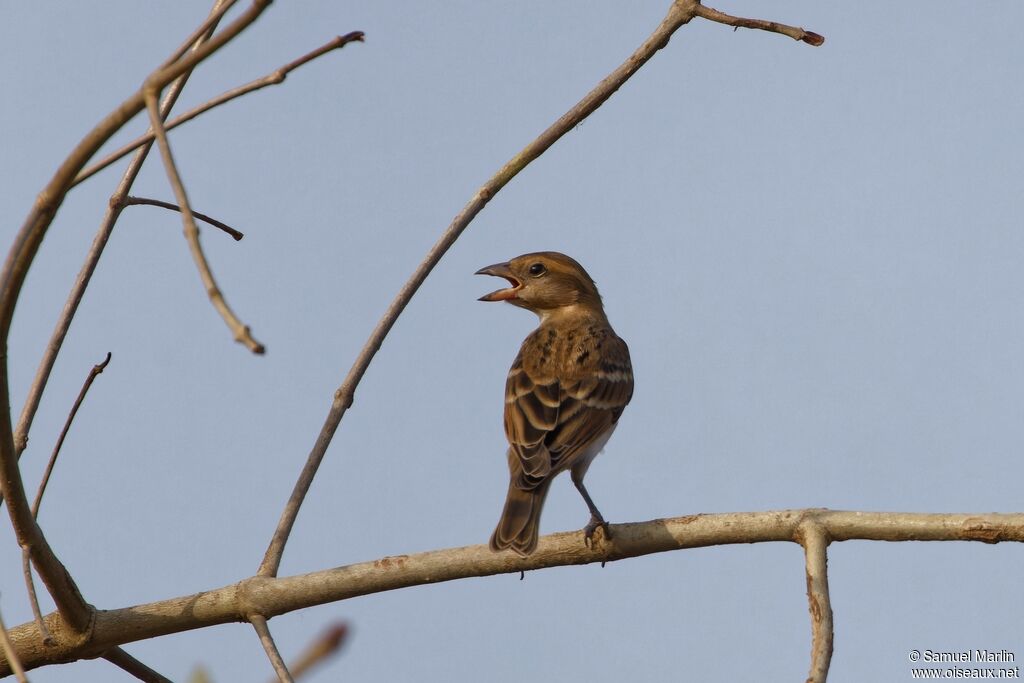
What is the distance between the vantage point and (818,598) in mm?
4711

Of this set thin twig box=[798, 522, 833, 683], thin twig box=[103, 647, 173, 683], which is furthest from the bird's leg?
thin twig box=[103, 647, 173, 683]

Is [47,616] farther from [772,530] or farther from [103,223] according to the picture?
[772,530]

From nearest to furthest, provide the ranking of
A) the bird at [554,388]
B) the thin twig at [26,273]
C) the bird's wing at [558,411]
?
the thin twig at [26,273] < the bird at [554,388] < the bird's wing at [558,411]

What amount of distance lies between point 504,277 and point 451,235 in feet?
13.9

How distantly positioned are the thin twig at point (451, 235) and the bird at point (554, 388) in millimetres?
878

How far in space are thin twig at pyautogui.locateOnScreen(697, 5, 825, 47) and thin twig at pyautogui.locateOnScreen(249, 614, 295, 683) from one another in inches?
134

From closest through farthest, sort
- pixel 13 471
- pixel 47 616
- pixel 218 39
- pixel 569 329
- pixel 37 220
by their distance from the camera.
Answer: pixel 218 39 < pixel 37 220 < pixel 13 471 < pixel 47 616 < pixel 569 329

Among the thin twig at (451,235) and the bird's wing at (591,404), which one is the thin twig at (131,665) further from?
the bird's wing at (591,404)

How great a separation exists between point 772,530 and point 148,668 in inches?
105

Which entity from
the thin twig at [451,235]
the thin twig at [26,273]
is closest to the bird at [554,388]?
the thin twig at [451,235]

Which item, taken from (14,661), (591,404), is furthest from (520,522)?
(14,661)

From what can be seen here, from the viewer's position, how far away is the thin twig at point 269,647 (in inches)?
186

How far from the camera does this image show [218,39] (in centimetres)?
→ 281

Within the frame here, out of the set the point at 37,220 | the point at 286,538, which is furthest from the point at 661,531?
the point at 37,220
